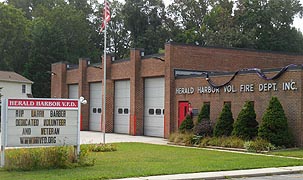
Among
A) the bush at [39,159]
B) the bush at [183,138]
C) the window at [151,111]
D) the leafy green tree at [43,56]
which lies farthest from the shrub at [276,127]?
the leafy green tree at [43,56]

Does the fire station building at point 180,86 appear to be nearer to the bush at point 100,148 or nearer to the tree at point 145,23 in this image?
the bush at point 100,148

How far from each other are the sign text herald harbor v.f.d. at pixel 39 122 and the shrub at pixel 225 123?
40.4 ft

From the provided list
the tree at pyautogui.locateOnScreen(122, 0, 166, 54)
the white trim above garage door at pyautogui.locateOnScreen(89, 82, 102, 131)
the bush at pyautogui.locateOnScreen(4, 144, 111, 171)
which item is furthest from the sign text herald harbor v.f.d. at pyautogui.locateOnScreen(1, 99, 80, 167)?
the tree at pyautogui.locateOnScreen(122, 0, 166, 54)

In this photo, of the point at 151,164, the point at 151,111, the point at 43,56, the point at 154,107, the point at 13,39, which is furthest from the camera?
the point at 13,39

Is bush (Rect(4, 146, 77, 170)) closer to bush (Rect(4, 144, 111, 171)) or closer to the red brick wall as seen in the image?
bush (Rect(4, 144, 111, 171))

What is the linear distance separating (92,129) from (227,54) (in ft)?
56.9

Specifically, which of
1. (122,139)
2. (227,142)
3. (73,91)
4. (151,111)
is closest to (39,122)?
(227,142)

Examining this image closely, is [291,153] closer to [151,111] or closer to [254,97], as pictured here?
[254,97]

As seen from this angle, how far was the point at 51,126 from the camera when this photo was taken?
19906 mm

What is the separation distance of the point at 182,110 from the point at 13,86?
36.0 m

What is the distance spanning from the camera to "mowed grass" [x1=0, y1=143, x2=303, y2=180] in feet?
56.0

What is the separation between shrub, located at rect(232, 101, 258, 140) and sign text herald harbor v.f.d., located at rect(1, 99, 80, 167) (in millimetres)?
11559

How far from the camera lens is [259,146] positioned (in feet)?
87.6

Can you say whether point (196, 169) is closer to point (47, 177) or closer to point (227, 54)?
point (47, 177)
